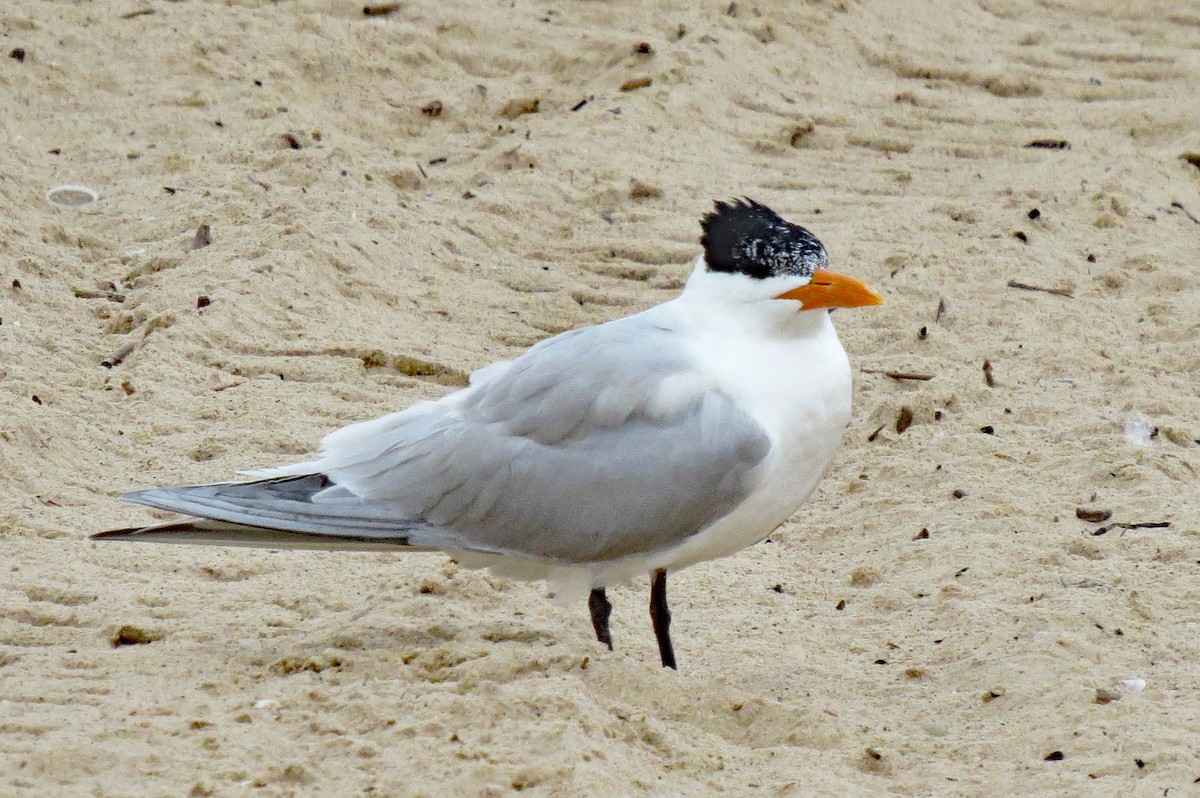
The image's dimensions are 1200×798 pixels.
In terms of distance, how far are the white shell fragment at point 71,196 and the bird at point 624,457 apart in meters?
3.11

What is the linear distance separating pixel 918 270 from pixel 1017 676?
2903 mm

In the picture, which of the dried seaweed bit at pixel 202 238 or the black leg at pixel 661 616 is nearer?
the black leg at pixel 661 616

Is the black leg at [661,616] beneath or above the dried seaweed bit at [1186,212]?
beneath

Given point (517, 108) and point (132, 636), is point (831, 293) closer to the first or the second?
point (132, 636)

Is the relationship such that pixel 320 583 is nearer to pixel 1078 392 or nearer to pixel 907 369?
pixel 907 369

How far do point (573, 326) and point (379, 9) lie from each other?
3.04 m

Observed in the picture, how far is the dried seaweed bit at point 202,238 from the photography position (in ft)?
21.5

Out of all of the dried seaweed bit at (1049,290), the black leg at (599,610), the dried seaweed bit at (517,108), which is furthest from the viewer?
the dried seaweed bit at (517,108)

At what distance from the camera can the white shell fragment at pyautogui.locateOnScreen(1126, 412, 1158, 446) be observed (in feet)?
17.8

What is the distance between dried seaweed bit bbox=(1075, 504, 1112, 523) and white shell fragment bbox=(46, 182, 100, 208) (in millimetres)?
4346

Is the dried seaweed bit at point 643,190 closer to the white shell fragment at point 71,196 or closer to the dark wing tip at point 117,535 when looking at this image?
the white shell fragment at point 71,196

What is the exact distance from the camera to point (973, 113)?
8164 mm

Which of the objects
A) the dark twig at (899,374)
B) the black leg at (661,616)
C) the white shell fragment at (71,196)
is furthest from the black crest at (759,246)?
the white shell fragment at (71,196)

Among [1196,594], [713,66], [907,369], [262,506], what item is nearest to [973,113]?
[713,66]
